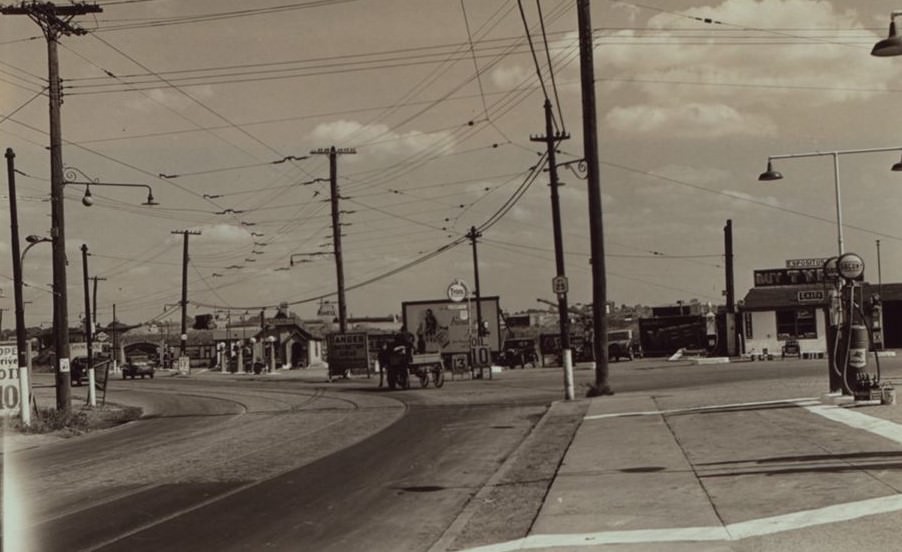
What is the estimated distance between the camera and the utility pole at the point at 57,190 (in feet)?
91.3

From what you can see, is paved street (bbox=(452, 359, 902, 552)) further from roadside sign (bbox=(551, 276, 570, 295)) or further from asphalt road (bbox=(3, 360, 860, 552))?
roadside sign (bbox=(551, 276, 570, 295))

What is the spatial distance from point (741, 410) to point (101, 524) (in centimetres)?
1233

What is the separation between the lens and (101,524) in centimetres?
1030

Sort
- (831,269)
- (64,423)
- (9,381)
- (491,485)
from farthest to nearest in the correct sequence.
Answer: (64,423), (9,381), (831,269), (491,485)

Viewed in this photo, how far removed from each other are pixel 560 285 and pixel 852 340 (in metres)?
10.6

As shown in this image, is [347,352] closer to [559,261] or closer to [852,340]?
[559,261]

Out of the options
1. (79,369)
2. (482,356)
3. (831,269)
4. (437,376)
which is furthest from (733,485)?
(79,369)

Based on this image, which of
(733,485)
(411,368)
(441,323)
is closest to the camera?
(733,485)

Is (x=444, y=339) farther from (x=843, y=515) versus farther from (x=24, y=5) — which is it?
(x=843, y=515)

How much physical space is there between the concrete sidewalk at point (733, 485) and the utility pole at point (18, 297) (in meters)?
15.9

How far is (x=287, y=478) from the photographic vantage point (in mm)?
13406

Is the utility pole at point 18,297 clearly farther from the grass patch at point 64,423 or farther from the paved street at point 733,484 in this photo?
the paved street at point 733,484

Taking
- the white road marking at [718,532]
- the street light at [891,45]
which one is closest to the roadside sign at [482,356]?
the street light at [891,45]

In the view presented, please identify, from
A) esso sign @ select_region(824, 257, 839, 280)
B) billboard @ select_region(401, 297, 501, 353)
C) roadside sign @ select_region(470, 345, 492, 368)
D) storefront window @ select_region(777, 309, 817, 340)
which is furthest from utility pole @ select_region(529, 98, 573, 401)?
storefront window @ select_region(777, 309, 817, 340)
